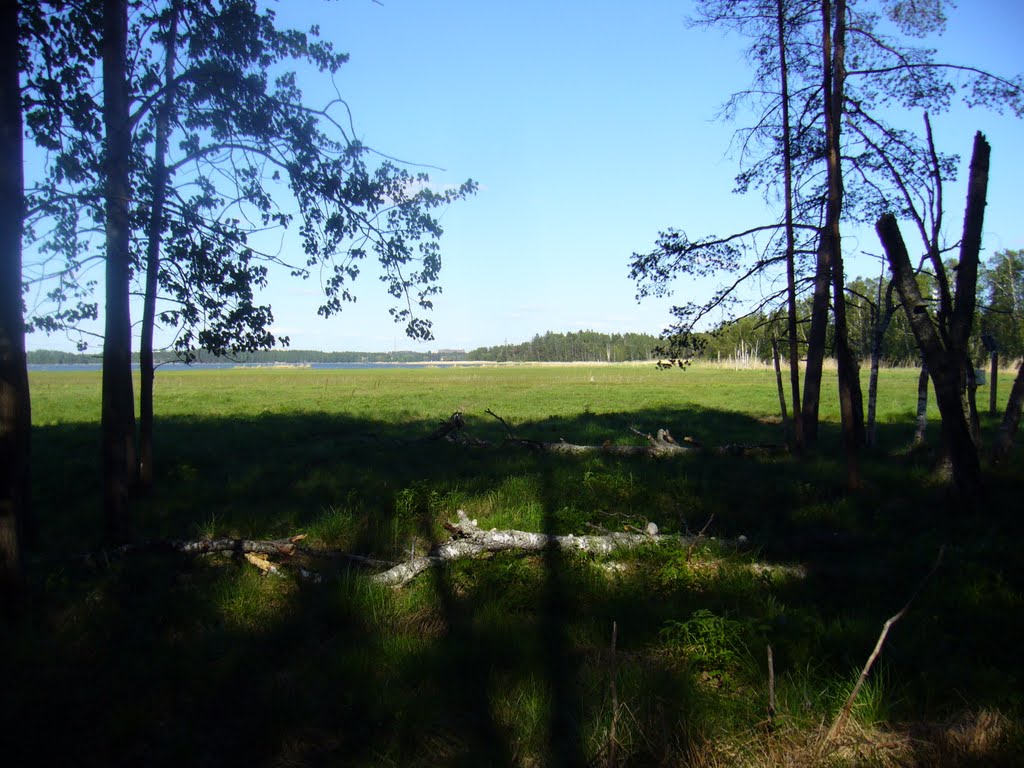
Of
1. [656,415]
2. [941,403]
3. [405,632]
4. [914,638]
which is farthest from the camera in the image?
[656,415]

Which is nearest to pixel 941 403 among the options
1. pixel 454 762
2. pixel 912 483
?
pixel 912 483

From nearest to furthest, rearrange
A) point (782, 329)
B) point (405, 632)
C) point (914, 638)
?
point (914, 638), point (405, 632), point (782, 329)

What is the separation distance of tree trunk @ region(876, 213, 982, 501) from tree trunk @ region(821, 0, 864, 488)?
3.93 feet

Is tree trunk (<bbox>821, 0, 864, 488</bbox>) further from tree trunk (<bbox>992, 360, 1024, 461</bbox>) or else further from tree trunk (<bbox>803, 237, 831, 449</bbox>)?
tree trunk (<bbox>992, 360, 1024, 461</bbox>)

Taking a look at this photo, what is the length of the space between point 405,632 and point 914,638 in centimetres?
338

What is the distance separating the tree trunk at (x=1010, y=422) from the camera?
7688mm

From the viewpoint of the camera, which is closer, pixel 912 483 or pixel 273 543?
pixel 273 543

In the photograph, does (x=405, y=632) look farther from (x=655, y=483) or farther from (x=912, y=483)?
(x=912, y=483)

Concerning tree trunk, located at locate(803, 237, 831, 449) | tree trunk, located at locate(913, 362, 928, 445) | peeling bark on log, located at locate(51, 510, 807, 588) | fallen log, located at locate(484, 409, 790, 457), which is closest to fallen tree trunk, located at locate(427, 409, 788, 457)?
fallen log, located at locate(484, 409, 790, 457)

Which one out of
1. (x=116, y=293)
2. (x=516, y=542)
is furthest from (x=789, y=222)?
(x=116, y=293)

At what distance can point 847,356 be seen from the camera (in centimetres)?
877

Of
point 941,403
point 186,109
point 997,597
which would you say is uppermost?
point 186,109

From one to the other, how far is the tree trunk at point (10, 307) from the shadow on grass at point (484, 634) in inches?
22.4

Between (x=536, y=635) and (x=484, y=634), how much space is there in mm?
361
